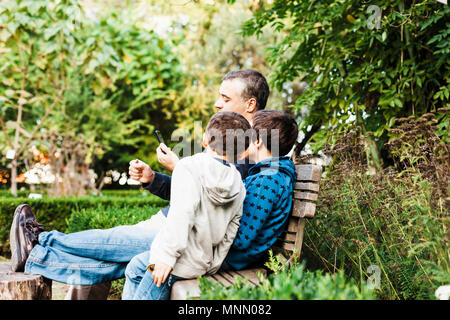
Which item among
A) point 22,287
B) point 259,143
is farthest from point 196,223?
point 22,287

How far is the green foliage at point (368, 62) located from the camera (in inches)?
152

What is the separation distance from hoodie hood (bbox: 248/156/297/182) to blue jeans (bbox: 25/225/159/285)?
736 millimetres

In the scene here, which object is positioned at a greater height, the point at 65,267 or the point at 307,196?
the point at 307,196

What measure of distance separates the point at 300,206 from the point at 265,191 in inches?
8.6

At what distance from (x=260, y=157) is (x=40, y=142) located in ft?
23.6

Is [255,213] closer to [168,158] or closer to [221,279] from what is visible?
[221,279]

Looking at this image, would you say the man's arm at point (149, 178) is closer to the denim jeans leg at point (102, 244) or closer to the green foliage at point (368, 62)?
the denim jeans leg at point (102, 244)

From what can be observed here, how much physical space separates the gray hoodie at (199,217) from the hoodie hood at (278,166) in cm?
31

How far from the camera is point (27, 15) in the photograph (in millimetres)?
5664

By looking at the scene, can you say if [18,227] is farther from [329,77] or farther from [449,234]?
[329,77]

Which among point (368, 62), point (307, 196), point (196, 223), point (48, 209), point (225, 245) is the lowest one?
point (48, 209)

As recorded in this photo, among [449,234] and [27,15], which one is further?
[27,15]

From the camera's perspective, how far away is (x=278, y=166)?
229cm

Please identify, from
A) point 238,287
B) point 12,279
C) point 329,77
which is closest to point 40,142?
point 329,77
